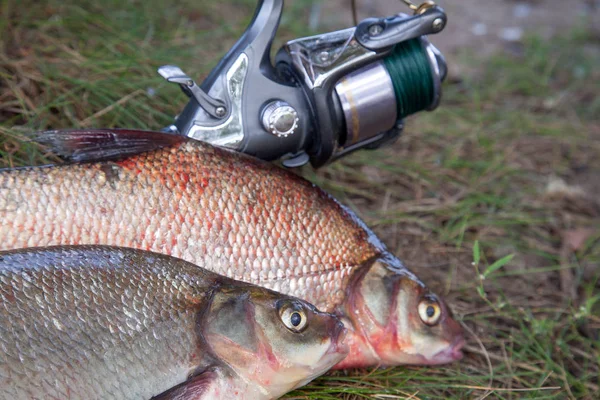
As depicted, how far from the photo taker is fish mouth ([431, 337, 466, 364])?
7.97ft

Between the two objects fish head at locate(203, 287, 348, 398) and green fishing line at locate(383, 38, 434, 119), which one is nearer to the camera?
fish head at locate(203, 287, 348, 398)

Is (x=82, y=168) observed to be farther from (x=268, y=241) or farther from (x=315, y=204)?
(x=315, y=204)

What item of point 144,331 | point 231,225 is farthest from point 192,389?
point 231,225

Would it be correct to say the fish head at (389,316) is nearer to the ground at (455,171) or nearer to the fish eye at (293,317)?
the ground at (455,171)

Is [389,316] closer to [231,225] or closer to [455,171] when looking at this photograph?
[231,225]

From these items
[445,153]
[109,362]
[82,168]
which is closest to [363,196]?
[445,153]

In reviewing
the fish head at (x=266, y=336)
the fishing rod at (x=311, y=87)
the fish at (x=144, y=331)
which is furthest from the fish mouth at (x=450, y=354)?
the fishing rod at (x=311, y=87)

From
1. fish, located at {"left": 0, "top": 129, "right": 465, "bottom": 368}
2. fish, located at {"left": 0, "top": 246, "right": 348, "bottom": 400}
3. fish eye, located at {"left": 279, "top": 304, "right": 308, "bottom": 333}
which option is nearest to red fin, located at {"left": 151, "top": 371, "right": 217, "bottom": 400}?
fish, located at {"left": 0, "top": 246, "right": 348, "bottom": 400}

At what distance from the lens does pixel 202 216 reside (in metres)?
2.13

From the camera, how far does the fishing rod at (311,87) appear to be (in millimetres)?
2340

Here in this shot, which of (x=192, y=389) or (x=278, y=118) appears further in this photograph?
(x=278, y=118)

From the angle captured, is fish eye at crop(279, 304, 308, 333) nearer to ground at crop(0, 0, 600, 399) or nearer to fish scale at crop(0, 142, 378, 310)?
fish scale at crop(0, 142, 378, 310)

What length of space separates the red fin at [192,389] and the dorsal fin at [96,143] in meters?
0.76

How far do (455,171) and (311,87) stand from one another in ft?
5.58
